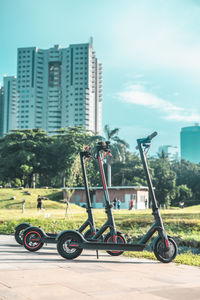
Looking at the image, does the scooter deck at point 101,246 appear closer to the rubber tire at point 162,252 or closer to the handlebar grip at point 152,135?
the rubber tire at point 162,252

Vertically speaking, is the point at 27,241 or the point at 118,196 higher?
the point at 118,196

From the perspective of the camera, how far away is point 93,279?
265 inches

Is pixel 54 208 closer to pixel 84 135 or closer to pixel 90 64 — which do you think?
pixel 84 135

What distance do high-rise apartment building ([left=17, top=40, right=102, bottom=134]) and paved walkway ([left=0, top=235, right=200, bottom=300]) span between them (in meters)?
154

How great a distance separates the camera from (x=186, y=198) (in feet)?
251

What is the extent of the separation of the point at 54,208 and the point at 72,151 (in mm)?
17266

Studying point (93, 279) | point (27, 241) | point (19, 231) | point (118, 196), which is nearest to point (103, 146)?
point (27, 241)

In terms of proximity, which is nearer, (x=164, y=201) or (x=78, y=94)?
(x=164, y=201)

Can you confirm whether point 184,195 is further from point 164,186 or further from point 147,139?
point 147,139

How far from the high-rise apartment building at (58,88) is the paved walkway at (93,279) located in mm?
154032

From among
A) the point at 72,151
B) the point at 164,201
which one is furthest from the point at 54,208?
the point at 164,201

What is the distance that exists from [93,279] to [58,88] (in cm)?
16979

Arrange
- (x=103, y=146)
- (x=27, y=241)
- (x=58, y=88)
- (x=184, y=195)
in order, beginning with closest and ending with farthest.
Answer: (x=27, y=241) < (x=103, y=146) < (x=184, y=195) < (x=58, y=88)

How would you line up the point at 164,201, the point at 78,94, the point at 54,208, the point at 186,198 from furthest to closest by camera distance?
the point at 78,94
the point at 186,198
the point at 164,201
the point at 54,208
